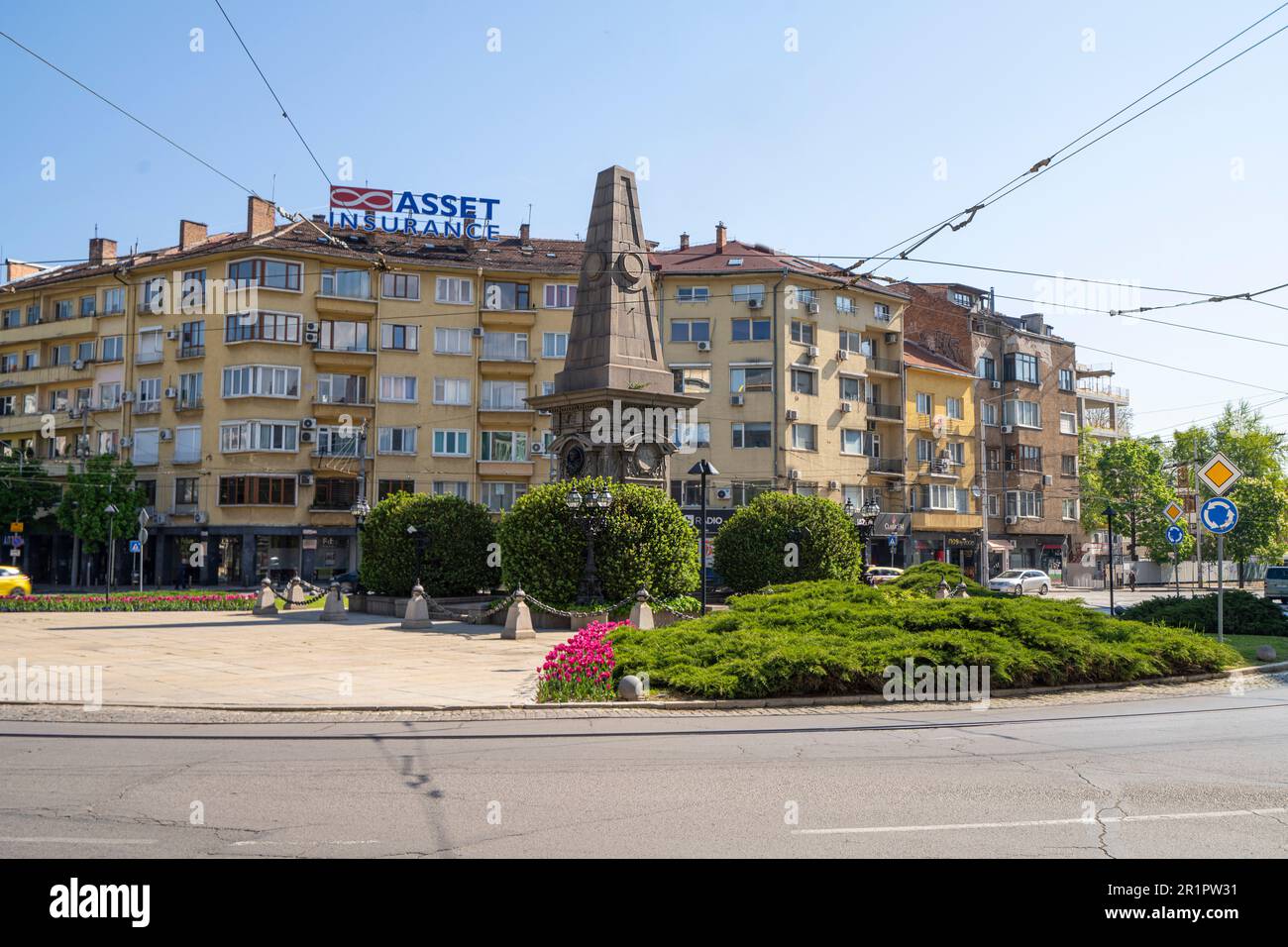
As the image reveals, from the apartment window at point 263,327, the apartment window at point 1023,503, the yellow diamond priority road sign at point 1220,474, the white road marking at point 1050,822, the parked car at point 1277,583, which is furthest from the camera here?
the apartment window at point 1023,503

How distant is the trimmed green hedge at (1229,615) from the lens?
73.9 feet

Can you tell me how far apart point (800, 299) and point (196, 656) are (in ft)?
144

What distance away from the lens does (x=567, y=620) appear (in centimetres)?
2406

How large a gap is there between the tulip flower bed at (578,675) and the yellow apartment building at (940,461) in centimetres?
5082

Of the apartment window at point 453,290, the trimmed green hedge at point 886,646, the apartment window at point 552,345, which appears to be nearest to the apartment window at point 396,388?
the apartment window at point 453,290

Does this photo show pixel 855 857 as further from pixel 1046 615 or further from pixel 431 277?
pixel 431 277

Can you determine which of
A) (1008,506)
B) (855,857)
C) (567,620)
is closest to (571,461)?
(567,620)

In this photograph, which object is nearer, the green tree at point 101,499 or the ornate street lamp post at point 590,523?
the ornate street lamp post at point 590,523

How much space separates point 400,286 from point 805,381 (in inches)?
894

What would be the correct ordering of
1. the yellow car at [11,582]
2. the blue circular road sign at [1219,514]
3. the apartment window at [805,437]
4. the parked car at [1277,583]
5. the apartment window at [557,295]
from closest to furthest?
the blue circular road sign at [1219,514] → the yellow car at [11,582] → the parked car at [1277,583] → the apartment window at [805,437] → the apartment window at [557,295]

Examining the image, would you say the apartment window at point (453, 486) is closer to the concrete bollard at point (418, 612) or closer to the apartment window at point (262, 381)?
the apartment window at point (262, 381)

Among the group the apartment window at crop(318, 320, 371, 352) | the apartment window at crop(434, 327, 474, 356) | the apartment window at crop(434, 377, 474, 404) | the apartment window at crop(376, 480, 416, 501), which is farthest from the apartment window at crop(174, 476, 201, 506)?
the apartment window at crop(434, 327, 474, 356)

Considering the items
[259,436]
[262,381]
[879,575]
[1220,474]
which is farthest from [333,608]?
[262,381]

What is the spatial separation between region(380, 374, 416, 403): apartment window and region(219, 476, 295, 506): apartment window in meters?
6.65
